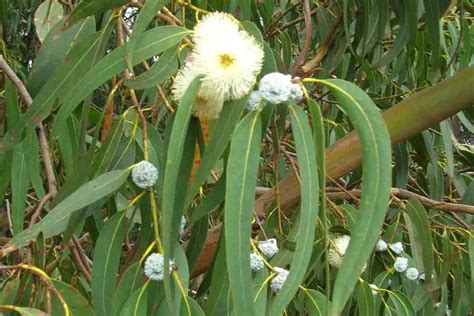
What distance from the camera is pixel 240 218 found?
1.83 feet

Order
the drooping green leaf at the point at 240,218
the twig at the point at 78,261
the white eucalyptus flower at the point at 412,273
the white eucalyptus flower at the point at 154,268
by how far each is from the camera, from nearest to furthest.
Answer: the drooping green leaf at the point at 240,218, the white eucalyptus flower at the point at 154,268, the twig at the point at 78,261, the white eucalyptus flower at the point at 412,273

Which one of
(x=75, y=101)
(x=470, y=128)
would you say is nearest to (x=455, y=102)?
(x=75, y=101)

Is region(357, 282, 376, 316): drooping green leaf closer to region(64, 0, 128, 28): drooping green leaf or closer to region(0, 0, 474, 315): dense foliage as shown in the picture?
region(0, 0, 474, 315): dense foliage

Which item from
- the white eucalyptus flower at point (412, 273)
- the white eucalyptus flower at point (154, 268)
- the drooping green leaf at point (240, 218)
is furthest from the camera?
the white eucalyptus flower at point (412, 273)

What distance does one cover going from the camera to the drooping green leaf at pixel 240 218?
553 mm

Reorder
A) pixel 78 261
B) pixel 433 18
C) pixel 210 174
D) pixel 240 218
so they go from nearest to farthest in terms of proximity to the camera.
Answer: pixel 240 218
pixel 210 174
pixel 78 261
pixel 433 18

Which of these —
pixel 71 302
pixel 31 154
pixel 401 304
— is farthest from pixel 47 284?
pixel 401 304

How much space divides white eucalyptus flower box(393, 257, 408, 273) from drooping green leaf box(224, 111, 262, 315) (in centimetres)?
57

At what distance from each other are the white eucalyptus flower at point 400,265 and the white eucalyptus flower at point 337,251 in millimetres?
105

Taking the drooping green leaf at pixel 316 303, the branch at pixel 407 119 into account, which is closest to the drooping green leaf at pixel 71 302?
the drooping green leaf at pixel 316 303

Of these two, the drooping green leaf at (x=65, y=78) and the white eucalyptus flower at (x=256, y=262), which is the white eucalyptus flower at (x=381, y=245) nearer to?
the white eucalyptus flower at (x=256, y=262)

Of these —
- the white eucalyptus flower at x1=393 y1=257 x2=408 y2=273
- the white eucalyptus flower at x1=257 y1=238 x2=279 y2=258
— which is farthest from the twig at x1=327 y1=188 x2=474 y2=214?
the white eucalyptus flower at x1=257 y1=238 x2=279 y2=258

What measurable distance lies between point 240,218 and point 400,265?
0.58 metres

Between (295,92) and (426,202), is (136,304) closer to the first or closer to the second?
(295,92)
